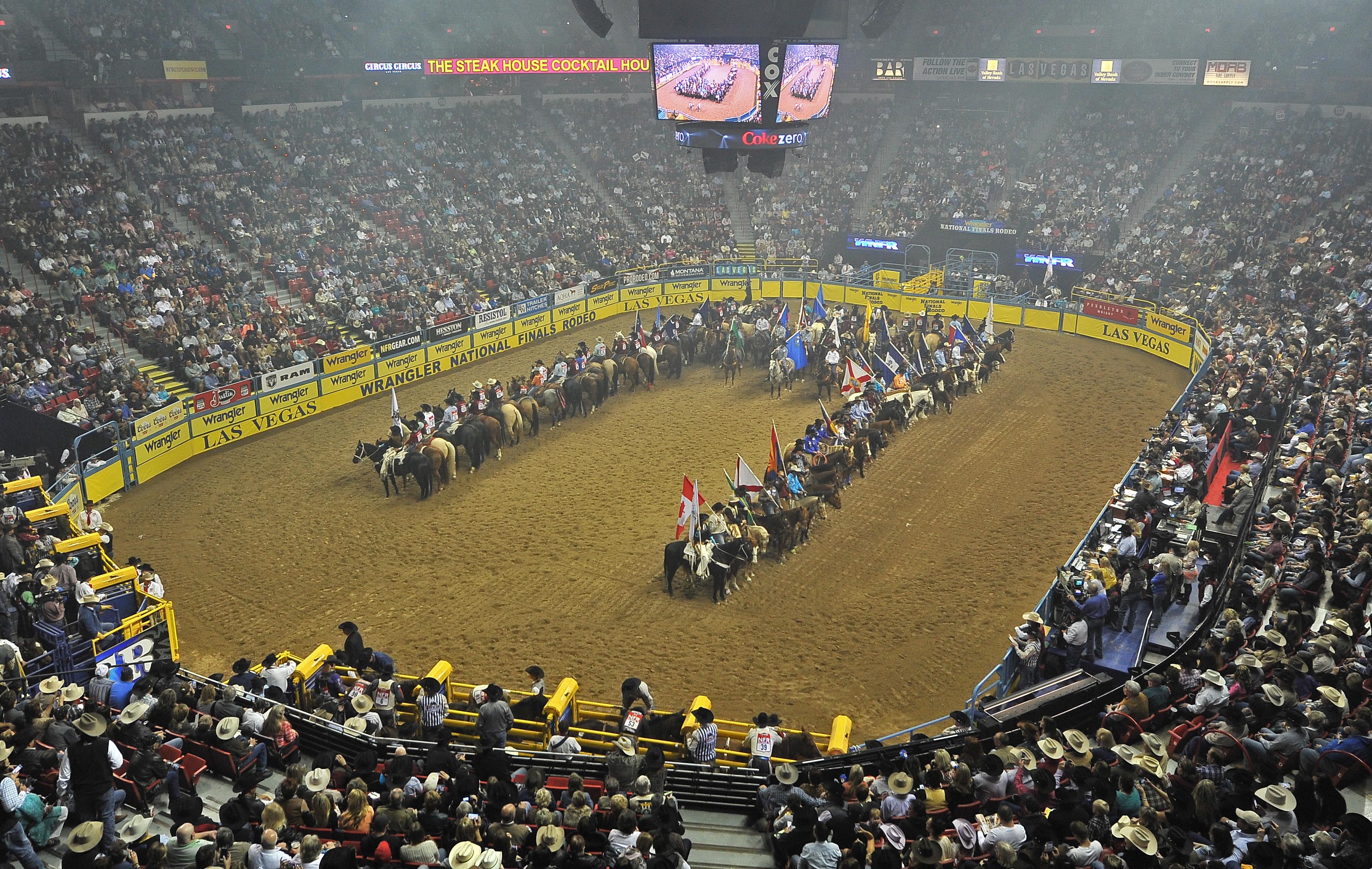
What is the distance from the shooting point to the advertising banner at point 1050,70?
47031 millimetres

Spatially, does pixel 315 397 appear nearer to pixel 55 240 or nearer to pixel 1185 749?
pixel 55 240

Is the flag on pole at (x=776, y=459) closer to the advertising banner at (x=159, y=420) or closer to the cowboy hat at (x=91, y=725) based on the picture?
the cowboy hat at (x=91, y=725)

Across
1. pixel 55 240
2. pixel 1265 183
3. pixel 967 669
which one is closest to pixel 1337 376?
pixel 967 669

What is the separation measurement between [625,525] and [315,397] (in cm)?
1190

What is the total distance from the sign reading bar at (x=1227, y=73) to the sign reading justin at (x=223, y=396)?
40618mm

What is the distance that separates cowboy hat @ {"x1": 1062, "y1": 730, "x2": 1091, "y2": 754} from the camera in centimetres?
1030

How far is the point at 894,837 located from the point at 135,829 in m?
7.21

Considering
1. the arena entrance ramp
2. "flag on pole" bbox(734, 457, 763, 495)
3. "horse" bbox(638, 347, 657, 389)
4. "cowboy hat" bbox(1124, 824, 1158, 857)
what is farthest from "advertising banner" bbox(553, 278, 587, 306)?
"cowboy hat" bbox(1124, 824, 1158, 857)

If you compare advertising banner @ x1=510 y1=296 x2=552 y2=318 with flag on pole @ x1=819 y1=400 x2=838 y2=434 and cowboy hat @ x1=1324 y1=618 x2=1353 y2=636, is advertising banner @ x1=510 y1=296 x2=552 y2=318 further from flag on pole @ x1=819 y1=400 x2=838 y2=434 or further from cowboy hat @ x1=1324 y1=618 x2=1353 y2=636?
cowboy hat @ x1=1324 y1=618 x2=1353 y2=636

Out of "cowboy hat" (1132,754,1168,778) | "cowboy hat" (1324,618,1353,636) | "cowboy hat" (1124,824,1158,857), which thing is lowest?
"cowboy hat" (1132,754,1168,778)

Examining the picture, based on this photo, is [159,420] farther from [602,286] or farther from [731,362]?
[602,286]

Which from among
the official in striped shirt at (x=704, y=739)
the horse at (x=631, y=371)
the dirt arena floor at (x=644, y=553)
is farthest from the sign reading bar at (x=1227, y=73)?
the official in striped shirt at (x=704, y=739)

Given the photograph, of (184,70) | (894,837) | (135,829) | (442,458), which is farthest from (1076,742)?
(184,70)

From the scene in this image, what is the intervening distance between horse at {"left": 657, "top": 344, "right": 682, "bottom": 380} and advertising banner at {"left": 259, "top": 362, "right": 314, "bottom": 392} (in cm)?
1001
